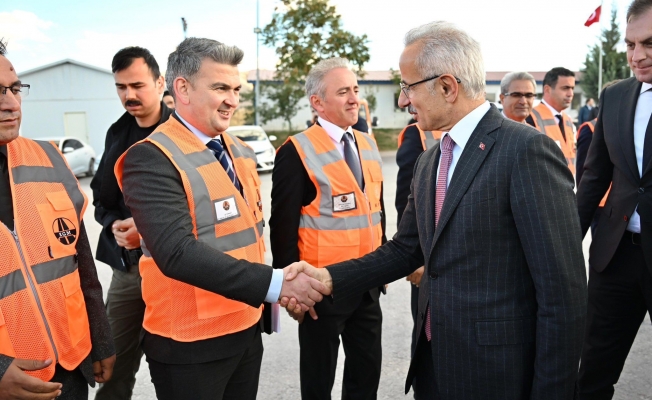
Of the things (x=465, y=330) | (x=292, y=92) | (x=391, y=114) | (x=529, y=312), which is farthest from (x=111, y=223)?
(x=391, y=114)

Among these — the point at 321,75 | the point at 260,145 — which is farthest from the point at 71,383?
the point at 260,145

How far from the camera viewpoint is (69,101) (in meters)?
25.6

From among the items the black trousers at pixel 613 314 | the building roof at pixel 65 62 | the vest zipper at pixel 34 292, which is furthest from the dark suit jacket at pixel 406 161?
the building roof at pixel 65 62

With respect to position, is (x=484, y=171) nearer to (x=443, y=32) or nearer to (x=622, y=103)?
(x=443, y=32)

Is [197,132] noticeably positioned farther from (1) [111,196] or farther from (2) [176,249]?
(1) [111,196]

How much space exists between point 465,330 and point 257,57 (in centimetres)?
2582

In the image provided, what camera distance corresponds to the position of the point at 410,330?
4527 mm

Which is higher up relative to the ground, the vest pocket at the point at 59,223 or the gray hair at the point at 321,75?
the gray hair at the point at 321,75

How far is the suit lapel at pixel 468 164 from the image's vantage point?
179 centimetres

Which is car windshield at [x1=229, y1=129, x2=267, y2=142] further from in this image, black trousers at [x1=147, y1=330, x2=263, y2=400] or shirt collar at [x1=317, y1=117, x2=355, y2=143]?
black trousers at [x1=147, y1=330, x2=263, y2=400]

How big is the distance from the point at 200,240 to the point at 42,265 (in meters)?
0.57

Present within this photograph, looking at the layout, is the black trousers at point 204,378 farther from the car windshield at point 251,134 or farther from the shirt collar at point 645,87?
the car windshield at point 251,134

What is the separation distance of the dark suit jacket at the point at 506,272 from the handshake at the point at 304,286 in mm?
645

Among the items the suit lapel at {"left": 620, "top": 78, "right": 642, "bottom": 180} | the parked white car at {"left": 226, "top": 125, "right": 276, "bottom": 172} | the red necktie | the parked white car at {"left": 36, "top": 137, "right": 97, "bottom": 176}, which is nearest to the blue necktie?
the red necktie
